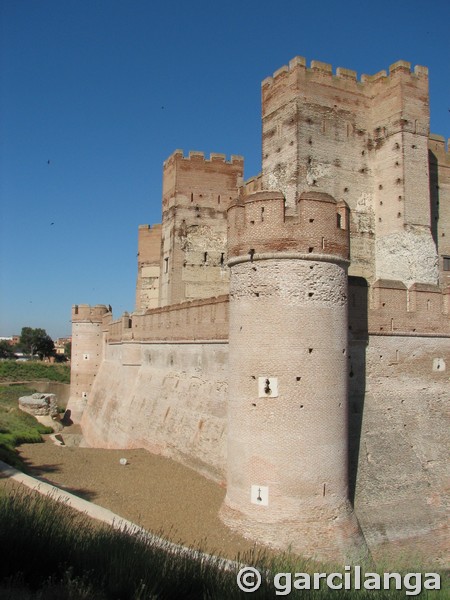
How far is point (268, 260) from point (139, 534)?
5639 millimetres

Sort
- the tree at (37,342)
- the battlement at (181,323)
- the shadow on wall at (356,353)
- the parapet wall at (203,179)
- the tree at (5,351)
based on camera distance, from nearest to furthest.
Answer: the shadow on wall at (356,353), the battlement at (181,323), the parapet wall at (203,179), the tree at (37,342), the tree at (5,351)

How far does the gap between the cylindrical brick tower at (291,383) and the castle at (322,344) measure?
0.03m

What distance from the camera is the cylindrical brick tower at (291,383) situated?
34.5ft

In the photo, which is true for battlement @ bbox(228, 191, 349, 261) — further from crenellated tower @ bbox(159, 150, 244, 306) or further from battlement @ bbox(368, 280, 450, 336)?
crenellated tower @ bbox(159, 150, 244, 306)

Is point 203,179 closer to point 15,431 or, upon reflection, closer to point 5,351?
point 15,431

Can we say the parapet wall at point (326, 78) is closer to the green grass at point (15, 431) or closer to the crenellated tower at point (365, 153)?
the crenellated tower at point (365, 153)

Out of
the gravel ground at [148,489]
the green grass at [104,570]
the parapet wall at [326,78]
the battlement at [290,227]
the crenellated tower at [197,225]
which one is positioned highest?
the parapet wall at [326,78]

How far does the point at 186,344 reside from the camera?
61.0 ft

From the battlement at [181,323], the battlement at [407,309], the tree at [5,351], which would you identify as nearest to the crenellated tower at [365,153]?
the battlement at [407,309]

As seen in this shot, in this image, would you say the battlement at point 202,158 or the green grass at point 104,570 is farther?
the battlement at point 202,158

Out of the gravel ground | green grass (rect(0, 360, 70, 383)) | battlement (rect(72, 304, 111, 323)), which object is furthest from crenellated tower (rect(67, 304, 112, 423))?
green grass (rect(0, 360, 70, 383))

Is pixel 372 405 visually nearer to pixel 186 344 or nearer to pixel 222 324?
pixel 222 324

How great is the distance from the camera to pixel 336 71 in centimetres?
2023

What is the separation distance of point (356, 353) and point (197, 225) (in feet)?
53.5
